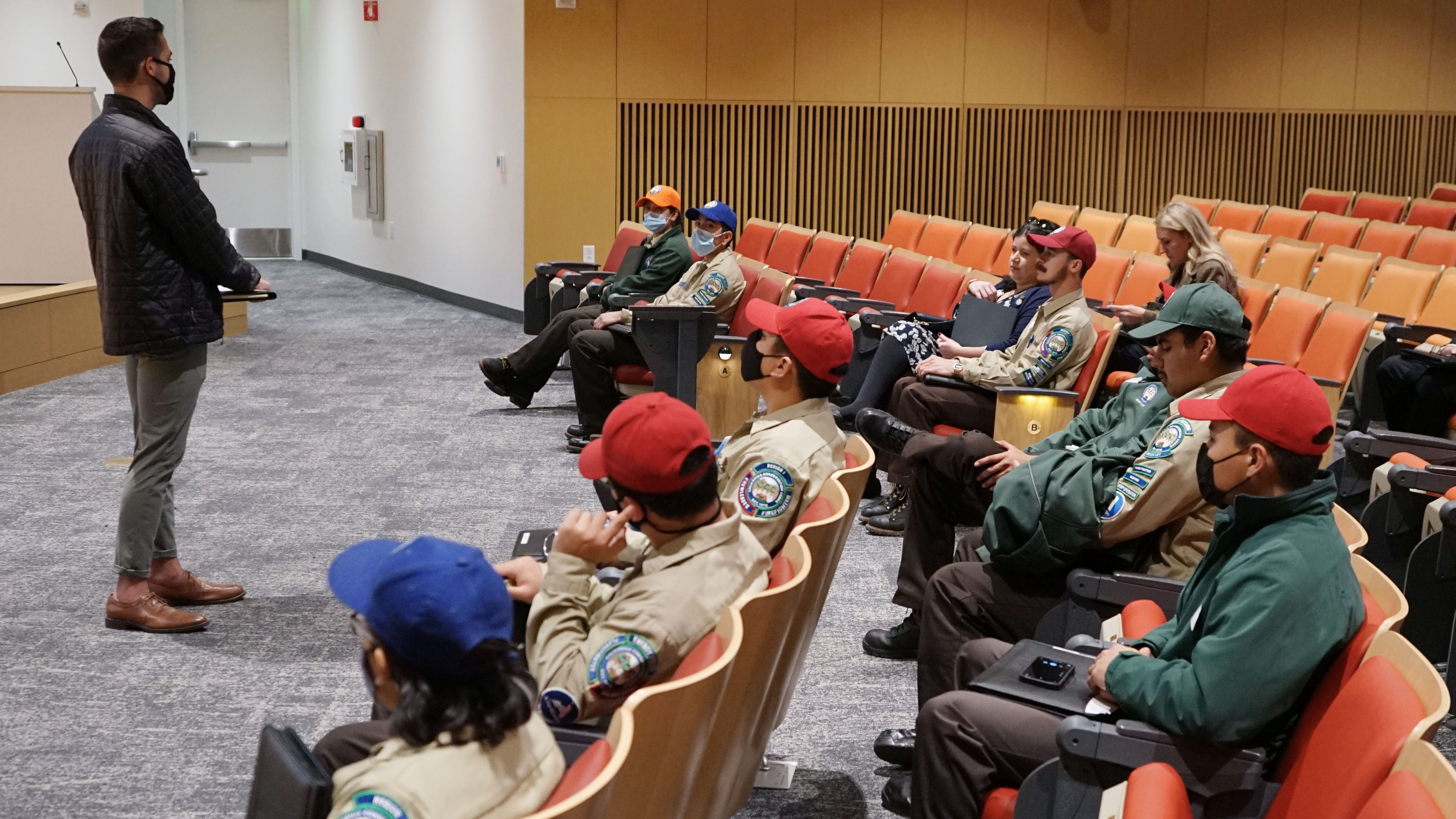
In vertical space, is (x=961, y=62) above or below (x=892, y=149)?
above

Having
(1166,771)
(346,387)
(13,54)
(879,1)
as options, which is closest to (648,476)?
(1166,771)

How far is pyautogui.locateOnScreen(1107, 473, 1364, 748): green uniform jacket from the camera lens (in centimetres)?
202

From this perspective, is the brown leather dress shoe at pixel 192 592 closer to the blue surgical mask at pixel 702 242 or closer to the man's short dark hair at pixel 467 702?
the man's short dark hair at pixel 467 702

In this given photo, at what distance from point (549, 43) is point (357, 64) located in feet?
11.3

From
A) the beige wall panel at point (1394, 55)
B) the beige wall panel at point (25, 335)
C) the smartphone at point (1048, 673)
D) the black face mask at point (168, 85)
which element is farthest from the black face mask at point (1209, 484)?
the beige wall panel at point (1394, 55)

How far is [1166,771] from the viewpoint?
191cm

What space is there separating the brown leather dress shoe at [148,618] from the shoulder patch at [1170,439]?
2.72 m

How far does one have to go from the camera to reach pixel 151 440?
3.87 m

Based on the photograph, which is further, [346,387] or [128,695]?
[346,387]

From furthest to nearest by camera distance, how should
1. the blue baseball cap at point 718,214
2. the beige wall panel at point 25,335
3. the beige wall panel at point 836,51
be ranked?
the beige wall panel at point 836,51 < the beige wall panel at point 25,335 < the blue baseball cap at point 718,214

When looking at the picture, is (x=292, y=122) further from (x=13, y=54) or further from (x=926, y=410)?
(x=926, y=410)

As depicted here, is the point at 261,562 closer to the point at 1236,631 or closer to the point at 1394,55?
the point at 1236,631

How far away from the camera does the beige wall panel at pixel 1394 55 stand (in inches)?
460

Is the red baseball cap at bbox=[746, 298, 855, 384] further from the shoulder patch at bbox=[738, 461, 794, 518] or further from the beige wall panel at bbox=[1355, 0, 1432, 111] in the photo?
A: the beige wall panel at bbox=[1355, 0, 1432, 111]
